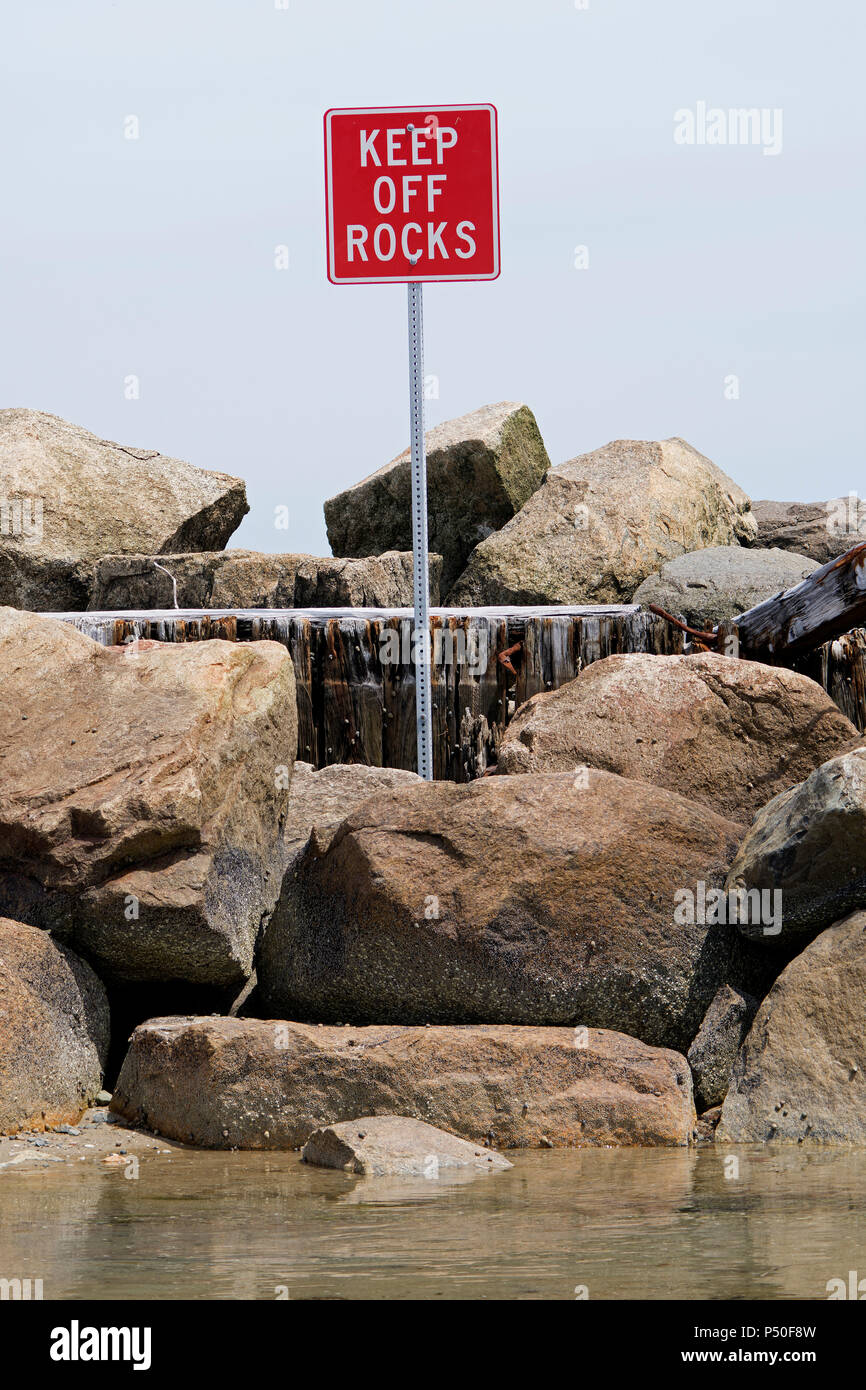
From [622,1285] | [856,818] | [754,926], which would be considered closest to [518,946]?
[754,926]

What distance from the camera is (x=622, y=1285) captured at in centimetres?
355

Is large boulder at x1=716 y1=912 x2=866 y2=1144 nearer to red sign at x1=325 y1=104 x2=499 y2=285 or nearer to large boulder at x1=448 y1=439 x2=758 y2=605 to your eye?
red sign at x1=325 y1=104 x2=499 y2=285

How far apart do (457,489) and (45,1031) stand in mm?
9435

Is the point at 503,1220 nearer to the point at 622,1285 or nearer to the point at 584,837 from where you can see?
the point at 622,1285

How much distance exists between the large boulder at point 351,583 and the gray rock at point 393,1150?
247 inches

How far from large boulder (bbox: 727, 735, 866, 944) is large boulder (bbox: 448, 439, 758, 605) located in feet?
23.5

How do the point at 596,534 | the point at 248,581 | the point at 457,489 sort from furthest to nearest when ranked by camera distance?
1. the point at 457,489
2. the point at 596,534
3. the point at 248,581

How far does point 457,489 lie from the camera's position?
48.1 feet

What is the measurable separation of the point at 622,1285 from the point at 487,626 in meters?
5.66

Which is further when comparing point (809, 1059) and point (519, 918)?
point (519, 918)

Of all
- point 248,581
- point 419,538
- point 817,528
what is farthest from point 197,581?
point 817,528

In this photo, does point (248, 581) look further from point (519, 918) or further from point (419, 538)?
point (519, 918)

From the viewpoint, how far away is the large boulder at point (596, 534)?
13211 mm

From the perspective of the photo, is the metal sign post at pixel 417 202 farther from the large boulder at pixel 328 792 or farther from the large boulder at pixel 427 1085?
the large boulder at pixel 427 1085
